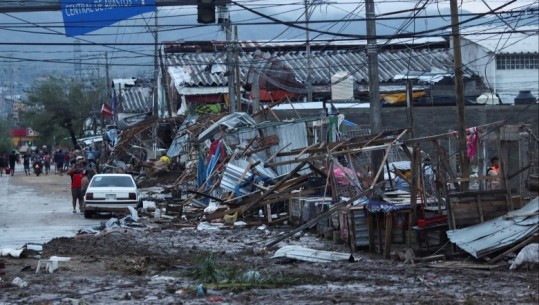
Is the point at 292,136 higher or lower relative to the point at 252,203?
higher

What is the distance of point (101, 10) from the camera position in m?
18.4

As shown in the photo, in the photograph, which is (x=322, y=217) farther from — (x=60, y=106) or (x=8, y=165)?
(x=60, y=106)

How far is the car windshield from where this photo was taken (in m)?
32.4

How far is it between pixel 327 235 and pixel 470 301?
956 cm

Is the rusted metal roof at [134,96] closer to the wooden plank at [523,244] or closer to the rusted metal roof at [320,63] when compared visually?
the rusted metal roof at [320,63]

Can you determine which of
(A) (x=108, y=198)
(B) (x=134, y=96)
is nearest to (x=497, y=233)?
(A) (x=108, y=198)

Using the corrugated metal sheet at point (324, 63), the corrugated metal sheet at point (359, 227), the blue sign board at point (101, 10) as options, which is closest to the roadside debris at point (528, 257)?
the corrugated metal sheet at point (359, 227)

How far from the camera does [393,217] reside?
18547 mm

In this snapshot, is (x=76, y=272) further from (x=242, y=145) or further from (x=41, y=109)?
(x=41, y=109)

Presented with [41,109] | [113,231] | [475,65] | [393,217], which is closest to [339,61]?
[475,65]

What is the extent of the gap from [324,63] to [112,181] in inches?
975

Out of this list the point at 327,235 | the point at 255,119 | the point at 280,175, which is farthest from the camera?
the point at 255,119

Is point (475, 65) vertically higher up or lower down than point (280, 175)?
higher up

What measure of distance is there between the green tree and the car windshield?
212 feet
